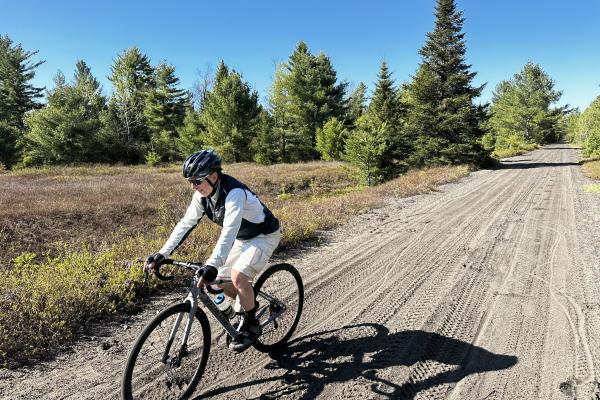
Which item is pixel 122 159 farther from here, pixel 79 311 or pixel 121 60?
pixel 79 311

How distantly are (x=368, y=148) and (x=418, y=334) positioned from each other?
19.6 meters

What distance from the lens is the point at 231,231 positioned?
343 cm

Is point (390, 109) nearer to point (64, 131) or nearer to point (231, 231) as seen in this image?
point (231, 231)

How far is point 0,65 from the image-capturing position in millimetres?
45781

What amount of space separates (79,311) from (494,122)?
8265 cm

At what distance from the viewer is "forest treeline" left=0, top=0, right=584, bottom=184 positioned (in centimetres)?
2961

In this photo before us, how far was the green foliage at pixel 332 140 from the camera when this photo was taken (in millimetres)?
38375

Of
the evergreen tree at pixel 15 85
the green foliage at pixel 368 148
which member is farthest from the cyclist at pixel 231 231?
the evergreen tree at pixel 15 85

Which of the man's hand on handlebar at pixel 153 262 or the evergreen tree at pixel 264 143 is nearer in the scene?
the man's hand on handlebar at pixel 153 262

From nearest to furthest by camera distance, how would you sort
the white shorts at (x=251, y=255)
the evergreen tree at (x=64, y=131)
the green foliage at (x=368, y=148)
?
the white shorts at (x=251, y=255), the green foliage at (x=368, y=148), the evergreen tree at (x=64, y=131)

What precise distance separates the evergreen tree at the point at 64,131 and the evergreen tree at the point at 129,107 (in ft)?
6.23

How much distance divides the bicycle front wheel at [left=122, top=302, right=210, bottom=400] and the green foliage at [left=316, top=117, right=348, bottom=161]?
35.2 meters

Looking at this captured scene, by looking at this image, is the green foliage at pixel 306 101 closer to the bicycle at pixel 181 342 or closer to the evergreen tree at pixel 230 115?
the evergreen tree at pixel 230 115

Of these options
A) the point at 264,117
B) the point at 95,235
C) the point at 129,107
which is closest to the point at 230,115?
the point at 264,117
